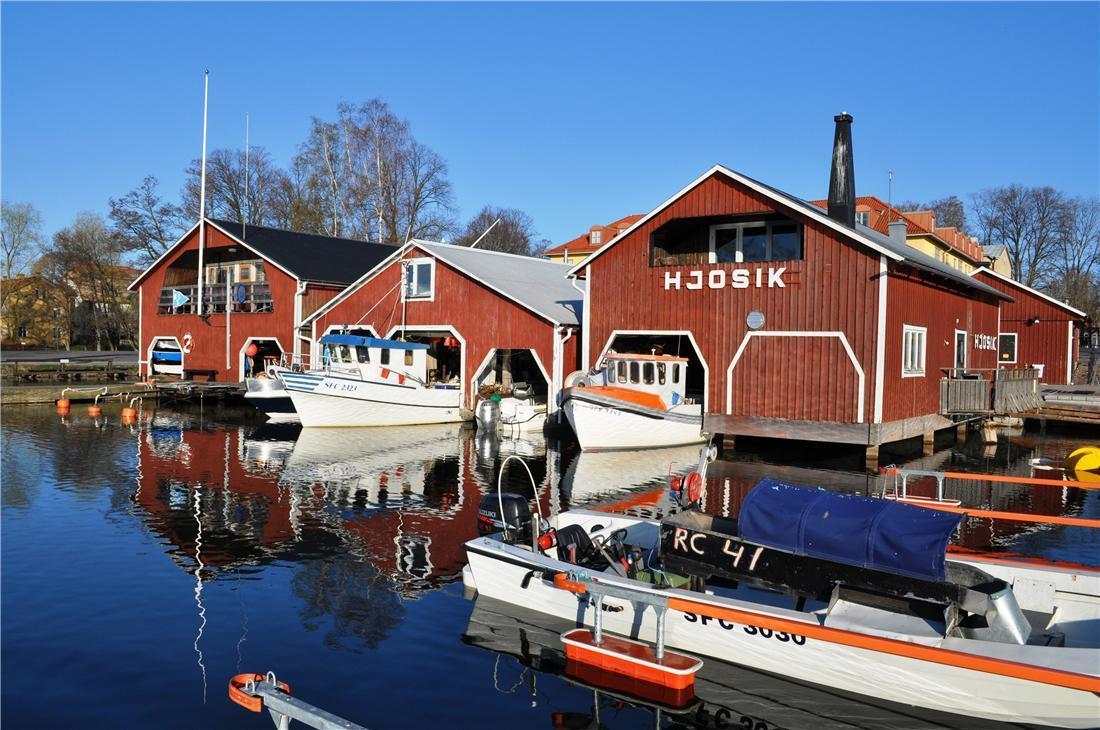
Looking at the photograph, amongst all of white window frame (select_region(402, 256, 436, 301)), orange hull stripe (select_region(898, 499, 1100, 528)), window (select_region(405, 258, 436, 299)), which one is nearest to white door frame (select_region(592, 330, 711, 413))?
white window frame (select_region(402, 256, 436, 301))

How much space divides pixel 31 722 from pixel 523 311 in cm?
2444

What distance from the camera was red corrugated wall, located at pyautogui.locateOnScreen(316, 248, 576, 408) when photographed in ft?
103

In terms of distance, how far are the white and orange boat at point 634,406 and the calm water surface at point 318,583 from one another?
113cm

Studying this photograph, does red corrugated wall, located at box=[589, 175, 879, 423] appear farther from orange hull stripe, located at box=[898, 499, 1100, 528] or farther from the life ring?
orange hull stripe, located at box=[898, 499, 1100, 528]

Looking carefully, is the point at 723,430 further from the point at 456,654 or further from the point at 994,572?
the point at 456,654

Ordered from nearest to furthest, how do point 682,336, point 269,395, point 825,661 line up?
point 825,661 → point 682,336 → point 269,395

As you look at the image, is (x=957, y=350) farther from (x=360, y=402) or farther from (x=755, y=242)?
(x=360, y=402)

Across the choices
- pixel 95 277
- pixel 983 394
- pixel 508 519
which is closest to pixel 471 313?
pixel 983 394

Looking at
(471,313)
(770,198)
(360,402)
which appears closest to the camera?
(770,198)

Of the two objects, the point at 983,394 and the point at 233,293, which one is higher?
the point at 233,293

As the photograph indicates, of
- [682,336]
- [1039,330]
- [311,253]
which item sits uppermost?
[311,253]

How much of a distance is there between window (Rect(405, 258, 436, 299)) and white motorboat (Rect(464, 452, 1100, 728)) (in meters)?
23.5

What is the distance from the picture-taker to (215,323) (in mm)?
42344

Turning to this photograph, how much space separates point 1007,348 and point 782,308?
2239cm
